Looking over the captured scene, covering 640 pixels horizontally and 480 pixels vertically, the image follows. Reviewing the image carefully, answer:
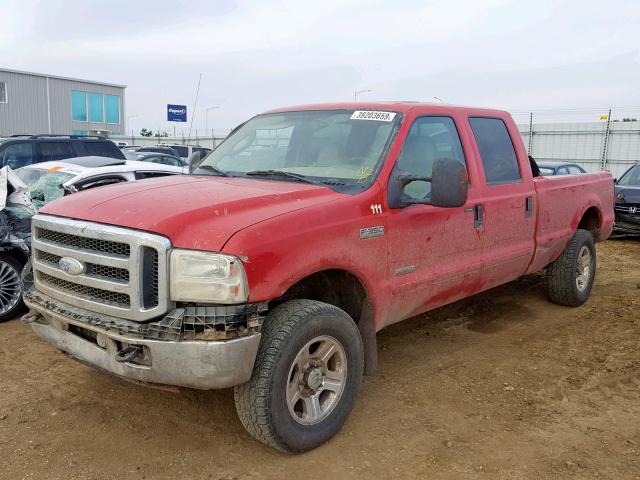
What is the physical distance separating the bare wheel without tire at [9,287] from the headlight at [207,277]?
3.35m

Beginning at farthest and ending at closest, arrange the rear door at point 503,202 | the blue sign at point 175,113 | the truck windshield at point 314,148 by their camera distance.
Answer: the blue sign at point 175,113
the rear door at point 503,202
the truck windshield at point 314,148

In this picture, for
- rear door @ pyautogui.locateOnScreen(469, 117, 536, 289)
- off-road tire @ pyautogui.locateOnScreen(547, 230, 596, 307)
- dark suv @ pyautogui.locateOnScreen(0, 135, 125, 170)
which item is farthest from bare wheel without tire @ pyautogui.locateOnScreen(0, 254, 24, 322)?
off-road tire @ pyautogui.locateOnScreen(547, 230, 596, 307)

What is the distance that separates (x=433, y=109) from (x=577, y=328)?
2.73m

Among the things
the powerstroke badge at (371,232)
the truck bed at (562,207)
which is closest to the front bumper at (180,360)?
the powerstroke badge at (371,232)

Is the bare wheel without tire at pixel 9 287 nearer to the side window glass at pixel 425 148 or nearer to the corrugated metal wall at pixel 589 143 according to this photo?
the side window glass at pixel 425 148

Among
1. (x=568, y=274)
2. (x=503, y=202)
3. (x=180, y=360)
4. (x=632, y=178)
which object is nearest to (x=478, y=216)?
(x=503, y=202)

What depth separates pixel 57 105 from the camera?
33.8 meters

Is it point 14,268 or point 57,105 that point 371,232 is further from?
point 57,105

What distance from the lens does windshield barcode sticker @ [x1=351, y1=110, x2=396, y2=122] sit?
4.16 meters

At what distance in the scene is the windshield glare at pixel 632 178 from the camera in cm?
1214

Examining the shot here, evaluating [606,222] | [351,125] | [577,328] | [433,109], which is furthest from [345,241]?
[606,222]

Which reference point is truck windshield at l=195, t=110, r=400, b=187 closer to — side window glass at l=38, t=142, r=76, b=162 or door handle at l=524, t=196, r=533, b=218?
door handle at l=524, t=196, r=533, b=218

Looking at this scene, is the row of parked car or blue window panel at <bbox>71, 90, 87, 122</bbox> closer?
the row of parked car

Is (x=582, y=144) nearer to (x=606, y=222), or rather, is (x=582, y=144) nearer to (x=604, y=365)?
(x=606, y=222)
